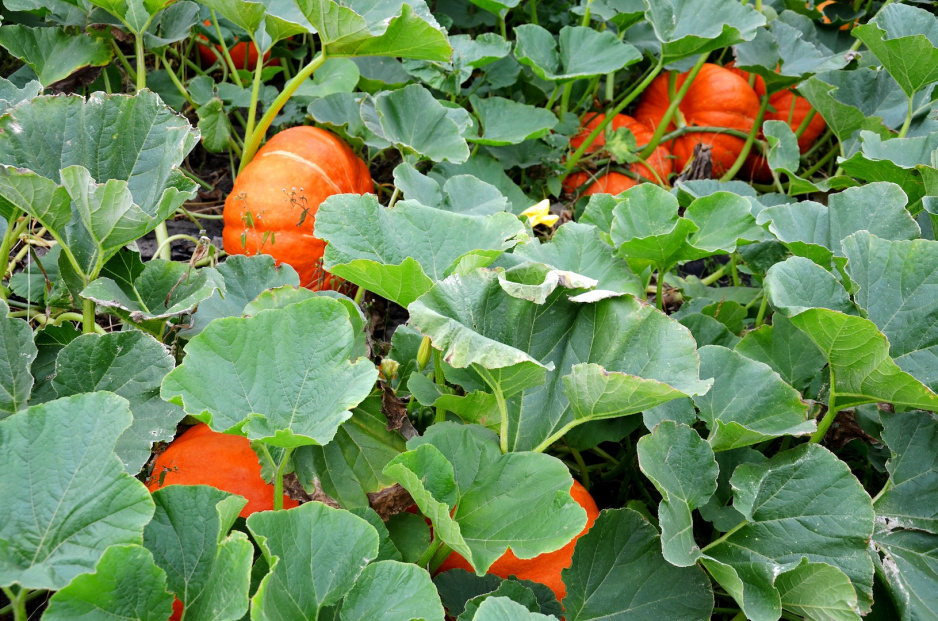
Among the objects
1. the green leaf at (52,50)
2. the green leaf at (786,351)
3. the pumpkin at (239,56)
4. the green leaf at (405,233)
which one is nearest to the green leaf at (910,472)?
the green leaf at (786,351)

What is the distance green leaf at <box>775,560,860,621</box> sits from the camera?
0.96m

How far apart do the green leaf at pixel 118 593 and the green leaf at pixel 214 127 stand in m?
1.43

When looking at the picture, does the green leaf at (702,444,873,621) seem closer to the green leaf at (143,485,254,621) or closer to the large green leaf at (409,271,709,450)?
the large green leaf at (409,271,709,450)

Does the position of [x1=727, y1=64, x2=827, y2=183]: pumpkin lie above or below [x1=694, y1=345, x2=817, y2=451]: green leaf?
below

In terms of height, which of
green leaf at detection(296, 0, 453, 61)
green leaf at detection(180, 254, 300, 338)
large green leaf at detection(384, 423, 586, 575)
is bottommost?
green leaf at detection(180, 254, 300, 338)

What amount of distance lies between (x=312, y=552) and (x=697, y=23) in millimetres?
1706

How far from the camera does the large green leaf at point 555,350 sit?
37.5 inches

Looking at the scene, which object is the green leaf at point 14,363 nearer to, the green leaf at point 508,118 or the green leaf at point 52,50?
the green leaf at point 52,50

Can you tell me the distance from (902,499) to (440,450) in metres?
0.70

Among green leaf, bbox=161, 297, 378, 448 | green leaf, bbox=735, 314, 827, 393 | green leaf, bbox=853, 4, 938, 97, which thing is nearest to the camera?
green leaf, bbox=161, 297, 378, 448

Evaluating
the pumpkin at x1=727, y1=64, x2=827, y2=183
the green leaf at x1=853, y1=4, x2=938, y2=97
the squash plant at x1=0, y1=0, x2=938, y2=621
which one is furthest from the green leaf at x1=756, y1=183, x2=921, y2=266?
the pumpkin at x1=727, y1=64, x2=827, y2=183

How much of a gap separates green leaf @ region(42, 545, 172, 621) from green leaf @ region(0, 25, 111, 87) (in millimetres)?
1362

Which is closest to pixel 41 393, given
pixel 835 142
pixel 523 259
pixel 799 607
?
pixel 523 259

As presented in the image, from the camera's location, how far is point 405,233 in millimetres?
1227
